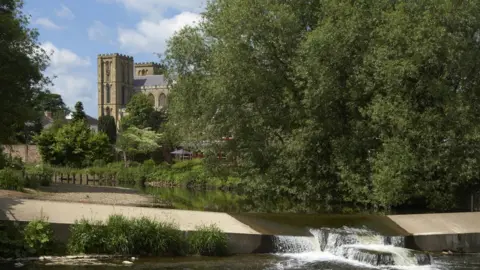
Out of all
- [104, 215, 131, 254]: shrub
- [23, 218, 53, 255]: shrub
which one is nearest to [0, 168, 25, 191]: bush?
[23, 218, 53, 255]: shrub

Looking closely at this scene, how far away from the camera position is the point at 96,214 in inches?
637

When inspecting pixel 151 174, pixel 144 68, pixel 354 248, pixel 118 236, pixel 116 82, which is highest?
pixel 144 68

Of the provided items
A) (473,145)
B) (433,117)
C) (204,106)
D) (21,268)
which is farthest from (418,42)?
(21,268)

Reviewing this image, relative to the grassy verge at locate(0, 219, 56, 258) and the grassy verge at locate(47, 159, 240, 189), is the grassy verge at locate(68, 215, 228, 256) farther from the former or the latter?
the grassy verge at locate(47, 159, 240, 189)

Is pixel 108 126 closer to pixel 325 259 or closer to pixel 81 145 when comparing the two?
pixel 81 145

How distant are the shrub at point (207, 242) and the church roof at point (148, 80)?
11749 centimetres

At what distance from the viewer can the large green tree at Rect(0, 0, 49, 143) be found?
1038 inches

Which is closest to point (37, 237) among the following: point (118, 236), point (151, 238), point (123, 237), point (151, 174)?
point (118, 236)

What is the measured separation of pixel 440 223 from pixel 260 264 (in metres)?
7.33

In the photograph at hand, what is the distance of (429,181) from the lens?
2414cm

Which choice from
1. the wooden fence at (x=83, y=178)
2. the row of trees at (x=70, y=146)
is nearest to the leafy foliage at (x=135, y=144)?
the row of trees at (x=70, y=146)

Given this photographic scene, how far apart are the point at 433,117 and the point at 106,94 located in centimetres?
12852

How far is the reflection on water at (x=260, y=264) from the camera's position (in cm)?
1359

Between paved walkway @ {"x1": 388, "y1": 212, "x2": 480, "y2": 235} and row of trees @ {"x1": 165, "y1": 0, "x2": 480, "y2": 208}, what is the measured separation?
3.92 m
